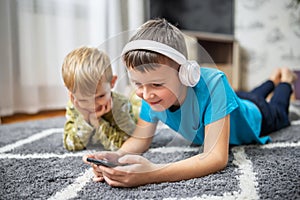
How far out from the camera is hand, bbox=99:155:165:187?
0.59 meters

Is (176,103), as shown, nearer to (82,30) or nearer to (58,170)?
(58,170)

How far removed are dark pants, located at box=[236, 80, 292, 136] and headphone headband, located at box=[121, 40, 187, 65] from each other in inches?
22.1

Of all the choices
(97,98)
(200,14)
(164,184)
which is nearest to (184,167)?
(164,184)

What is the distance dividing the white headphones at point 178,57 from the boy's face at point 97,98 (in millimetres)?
143

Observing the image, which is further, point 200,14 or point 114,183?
point 200,14

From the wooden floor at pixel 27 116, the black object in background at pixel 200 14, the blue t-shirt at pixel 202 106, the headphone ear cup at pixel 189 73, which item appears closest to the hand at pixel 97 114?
the blue t-shirt at pixel 202 106

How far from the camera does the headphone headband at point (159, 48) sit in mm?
589

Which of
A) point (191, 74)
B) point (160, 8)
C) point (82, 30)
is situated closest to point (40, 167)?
point (191, 74)

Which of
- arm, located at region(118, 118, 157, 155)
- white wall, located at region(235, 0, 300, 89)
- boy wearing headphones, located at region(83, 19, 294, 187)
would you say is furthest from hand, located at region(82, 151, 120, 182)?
white wall, located at region(235, 0, 300, 89)

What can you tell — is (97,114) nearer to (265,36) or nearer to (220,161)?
(220,161)

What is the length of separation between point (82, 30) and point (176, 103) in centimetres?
156

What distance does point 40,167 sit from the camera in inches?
29.0

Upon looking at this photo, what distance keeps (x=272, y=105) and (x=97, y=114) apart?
0.67m

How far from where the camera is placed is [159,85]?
0.62 m
